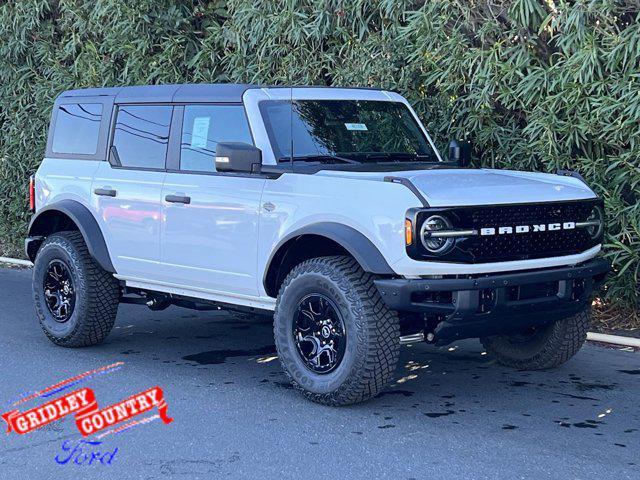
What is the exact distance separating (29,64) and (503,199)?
895cm

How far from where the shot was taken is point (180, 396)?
6523 mm

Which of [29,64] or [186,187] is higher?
[29,64]

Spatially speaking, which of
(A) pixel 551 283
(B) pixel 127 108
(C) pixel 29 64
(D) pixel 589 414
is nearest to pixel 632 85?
(A) pixel 551 283

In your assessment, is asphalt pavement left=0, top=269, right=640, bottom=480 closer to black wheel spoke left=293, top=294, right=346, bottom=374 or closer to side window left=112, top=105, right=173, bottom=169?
black wheel spoke left=293, top=294, right=346, bottom=374

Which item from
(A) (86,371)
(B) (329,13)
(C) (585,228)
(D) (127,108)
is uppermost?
(B) (329,13)

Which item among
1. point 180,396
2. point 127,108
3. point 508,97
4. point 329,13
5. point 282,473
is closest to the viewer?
point 282,473

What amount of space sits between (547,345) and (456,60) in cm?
295

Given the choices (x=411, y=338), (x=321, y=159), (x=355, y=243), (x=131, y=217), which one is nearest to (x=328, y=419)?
(x=411, y=338)

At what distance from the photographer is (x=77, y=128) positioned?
328 inches

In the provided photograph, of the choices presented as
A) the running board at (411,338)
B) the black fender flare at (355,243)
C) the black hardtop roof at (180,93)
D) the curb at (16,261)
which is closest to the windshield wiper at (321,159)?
the black hardtop roof at (180,93)

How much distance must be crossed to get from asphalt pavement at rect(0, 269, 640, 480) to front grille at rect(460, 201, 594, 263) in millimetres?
889

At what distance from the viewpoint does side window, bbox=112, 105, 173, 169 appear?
A: 297 inches

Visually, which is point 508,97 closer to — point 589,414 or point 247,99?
point 247,99

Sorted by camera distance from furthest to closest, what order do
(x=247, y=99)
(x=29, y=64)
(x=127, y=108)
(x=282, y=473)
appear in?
(x=29, y=64) → (x=127, y=108) → (x=247, y=99) → (x=282, y=473)
